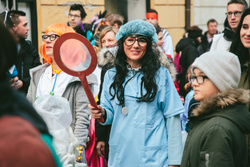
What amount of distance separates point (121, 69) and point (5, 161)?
8.15 feet

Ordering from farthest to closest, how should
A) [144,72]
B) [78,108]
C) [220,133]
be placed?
1. [78,108]
2. [144,72]
3. [220,133]

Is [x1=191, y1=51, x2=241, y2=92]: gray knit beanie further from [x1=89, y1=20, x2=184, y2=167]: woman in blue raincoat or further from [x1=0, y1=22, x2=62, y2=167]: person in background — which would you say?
[x1=0, y1=22, x2=62, y2=167]: person in background

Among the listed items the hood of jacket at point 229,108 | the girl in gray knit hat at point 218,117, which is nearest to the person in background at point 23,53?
the girl in gray knit hat at point 218,117

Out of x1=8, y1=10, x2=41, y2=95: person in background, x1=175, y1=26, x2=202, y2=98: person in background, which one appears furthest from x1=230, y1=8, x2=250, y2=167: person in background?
x1=175, y1=26, x2=202, y2=98: person in background

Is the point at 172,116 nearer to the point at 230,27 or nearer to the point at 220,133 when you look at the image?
the point at 220,133

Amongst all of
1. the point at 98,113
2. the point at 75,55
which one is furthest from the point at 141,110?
the point at 75,55

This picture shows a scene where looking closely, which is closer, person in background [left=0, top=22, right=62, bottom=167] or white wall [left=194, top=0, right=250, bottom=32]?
person in background [left=0, top=22, right=62, bottom=167]

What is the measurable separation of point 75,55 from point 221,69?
0.99 m

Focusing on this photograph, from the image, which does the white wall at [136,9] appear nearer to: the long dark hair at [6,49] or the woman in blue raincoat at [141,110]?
the woman in blue raincoat at [141,110]

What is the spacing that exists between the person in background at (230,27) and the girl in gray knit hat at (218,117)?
172 cm

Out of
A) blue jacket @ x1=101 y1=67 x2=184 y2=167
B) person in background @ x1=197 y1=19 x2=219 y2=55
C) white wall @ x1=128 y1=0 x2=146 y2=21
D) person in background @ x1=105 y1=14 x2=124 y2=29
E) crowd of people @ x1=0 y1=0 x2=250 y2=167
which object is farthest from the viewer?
white wall @ x1=128 y1=0 x2=146 y2=21

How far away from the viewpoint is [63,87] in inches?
156

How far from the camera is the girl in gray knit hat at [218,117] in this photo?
8.54 ft

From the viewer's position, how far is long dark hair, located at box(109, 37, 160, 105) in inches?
132
